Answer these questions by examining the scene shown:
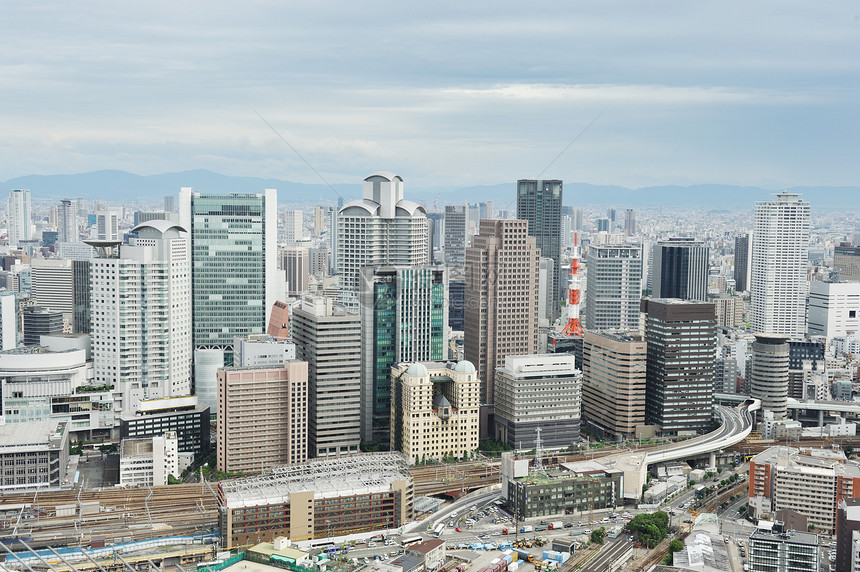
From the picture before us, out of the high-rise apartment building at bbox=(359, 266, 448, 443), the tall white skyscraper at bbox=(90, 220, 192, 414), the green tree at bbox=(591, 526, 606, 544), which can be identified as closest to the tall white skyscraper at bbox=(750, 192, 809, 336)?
the high-rise apartment building at bbox=(359, 266, 448, 443)

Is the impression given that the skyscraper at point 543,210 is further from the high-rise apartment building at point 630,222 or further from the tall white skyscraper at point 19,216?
the tall white skyscraper at point 19,216

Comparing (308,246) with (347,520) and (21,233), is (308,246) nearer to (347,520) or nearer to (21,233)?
(21,233)

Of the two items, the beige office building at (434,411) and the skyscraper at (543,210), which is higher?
the skyscraper at (543,210)

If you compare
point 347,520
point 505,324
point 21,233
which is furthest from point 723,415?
point 21,233

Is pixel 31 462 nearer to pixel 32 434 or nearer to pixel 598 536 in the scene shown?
pixel 32 434

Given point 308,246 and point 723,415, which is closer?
point 723,415

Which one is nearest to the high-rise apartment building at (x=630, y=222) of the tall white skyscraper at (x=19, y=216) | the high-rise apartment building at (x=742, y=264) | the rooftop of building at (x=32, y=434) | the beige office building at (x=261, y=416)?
the high-rise apartment building at (x=742, y=264)
